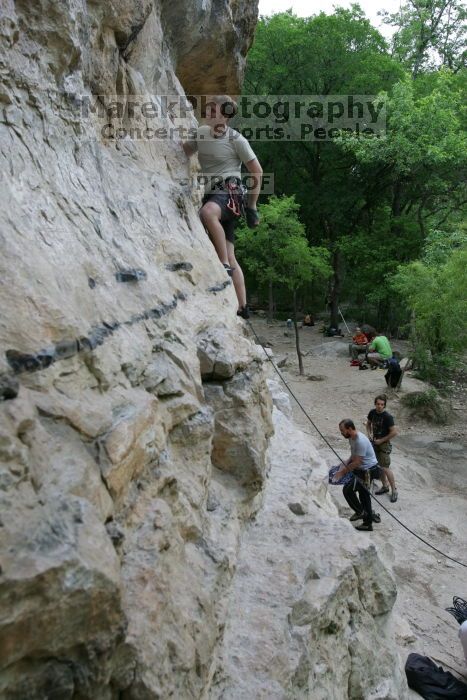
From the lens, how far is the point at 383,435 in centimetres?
893

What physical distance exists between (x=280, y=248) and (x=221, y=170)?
37.8 ft

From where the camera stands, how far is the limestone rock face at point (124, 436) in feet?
6.31

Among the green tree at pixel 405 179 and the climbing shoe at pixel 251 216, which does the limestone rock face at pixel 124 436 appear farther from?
the green tree at pixel 405 179

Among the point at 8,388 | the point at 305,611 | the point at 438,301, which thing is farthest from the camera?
the point at 438,301

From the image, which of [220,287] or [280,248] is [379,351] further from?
[220,287]

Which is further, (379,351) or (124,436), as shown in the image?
(379,351)

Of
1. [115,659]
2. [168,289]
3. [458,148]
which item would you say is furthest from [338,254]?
[115,659]

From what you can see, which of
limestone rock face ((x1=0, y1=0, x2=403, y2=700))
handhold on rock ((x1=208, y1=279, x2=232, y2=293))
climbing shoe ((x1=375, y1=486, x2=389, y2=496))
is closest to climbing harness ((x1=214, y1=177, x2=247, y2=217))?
limestone rock face ((x1=0, y1=0, x2=403, y2=700))

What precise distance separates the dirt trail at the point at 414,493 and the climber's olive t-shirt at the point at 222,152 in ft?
11.6

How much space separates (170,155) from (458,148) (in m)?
15.2

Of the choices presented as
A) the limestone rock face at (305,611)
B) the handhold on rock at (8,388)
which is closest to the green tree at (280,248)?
the limestone rock face at (305,611)

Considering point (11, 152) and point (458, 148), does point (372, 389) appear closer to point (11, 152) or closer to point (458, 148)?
point (458, 148)

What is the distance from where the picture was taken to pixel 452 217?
884 inches

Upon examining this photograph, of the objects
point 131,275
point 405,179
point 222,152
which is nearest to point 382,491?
point 222,152
